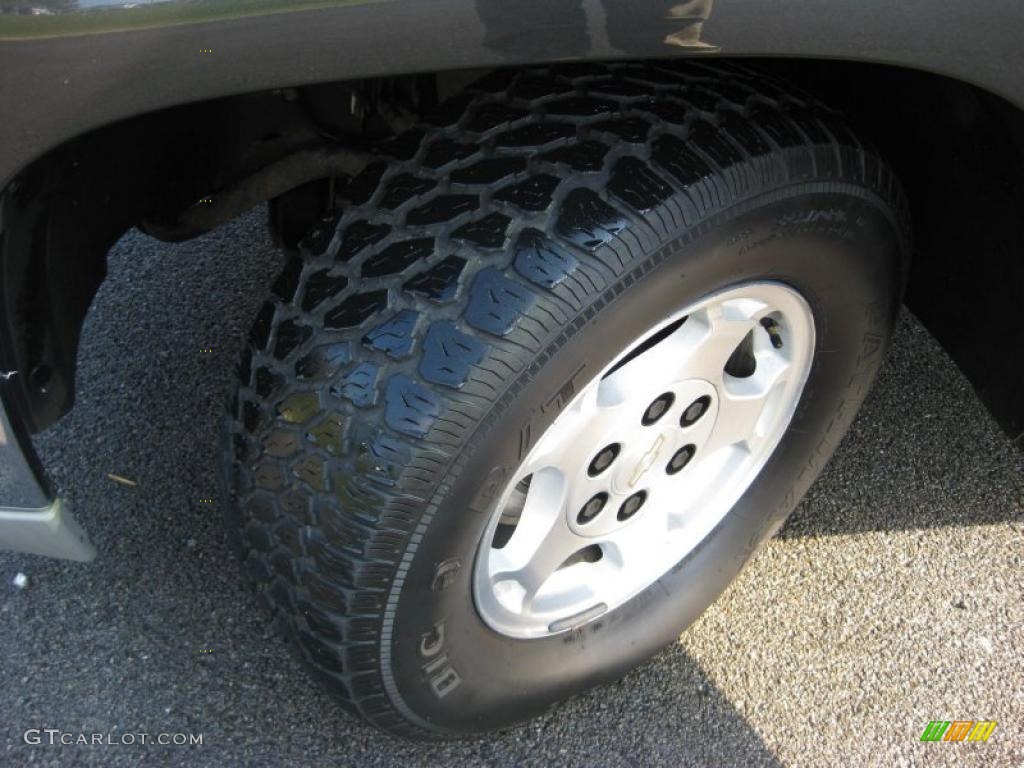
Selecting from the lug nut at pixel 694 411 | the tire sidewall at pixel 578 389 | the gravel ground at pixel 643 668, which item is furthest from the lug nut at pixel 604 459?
the gravel ground at pixel 643 668

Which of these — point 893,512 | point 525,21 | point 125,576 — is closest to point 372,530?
point 525,21

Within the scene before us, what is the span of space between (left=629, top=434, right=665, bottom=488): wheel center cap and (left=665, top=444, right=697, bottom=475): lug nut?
0.24 ft

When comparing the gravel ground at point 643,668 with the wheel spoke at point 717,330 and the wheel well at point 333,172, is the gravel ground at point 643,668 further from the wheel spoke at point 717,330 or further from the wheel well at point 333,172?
the wheel spoke at point 717,330

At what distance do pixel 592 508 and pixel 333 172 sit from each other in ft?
2.52

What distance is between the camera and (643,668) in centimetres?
198

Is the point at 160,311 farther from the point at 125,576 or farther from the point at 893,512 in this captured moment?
the point at 893,512

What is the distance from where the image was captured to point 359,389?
129cm

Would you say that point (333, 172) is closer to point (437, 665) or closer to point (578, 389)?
point (578, 389)

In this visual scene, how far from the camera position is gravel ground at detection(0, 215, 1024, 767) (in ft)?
6.06

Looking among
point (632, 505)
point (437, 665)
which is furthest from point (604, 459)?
point (437, 665)

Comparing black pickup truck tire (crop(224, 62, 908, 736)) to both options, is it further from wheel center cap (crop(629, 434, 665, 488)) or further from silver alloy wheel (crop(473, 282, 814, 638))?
wheel center cap (crop(629, 434, 665, 488))

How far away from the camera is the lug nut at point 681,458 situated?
1.78 metres

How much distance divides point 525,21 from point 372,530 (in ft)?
2.19

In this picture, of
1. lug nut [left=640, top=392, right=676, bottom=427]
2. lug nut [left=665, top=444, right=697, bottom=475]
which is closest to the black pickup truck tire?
lug nut [left=640, top=392, right=676, bottom=427]
